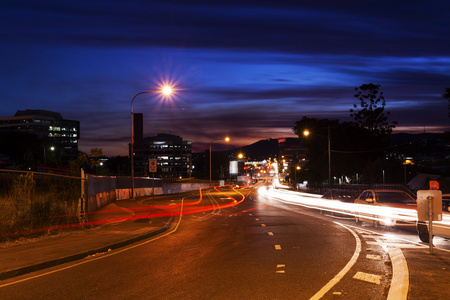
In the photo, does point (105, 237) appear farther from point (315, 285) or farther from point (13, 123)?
point (13, 123)

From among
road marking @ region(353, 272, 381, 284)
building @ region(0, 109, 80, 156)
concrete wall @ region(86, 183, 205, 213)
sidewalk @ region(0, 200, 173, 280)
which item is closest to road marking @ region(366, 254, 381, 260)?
road marking @ region(353, 272, 381, 284)

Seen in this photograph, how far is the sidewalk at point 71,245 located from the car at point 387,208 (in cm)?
907

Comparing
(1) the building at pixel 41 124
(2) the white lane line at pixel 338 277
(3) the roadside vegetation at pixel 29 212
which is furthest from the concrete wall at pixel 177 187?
(1) the building at pixel 41 124

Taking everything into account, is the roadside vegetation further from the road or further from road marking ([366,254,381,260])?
road marking ([366,254,381,260])

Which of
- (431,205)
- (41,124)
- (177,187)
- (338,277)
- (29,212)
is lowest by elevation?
(177,187)

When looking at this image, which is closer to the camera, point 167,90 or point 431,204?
point 431,204

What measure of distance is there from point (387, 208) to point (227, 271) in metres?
11.7

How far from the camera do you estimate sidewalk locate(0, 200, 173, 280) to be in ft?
35.9

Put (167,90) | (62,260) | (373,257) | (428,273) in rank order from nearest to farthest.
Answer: (428,273) < (62,260) < (373,257) < (167,90)

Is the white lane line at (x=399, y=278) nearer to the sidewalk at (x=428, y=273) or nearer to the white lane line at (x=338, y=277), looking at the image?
the sidewalk at (x=428, y=273)

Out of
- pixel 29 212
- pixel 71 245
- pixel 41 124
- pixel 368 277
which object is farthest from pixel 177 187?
pixel 41 124

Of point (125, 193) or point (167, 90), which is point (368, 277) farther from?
point (125, 193)

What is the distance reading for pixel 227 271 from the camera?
10.4m

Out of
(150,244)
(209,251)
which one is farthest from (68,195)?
(209,251)
